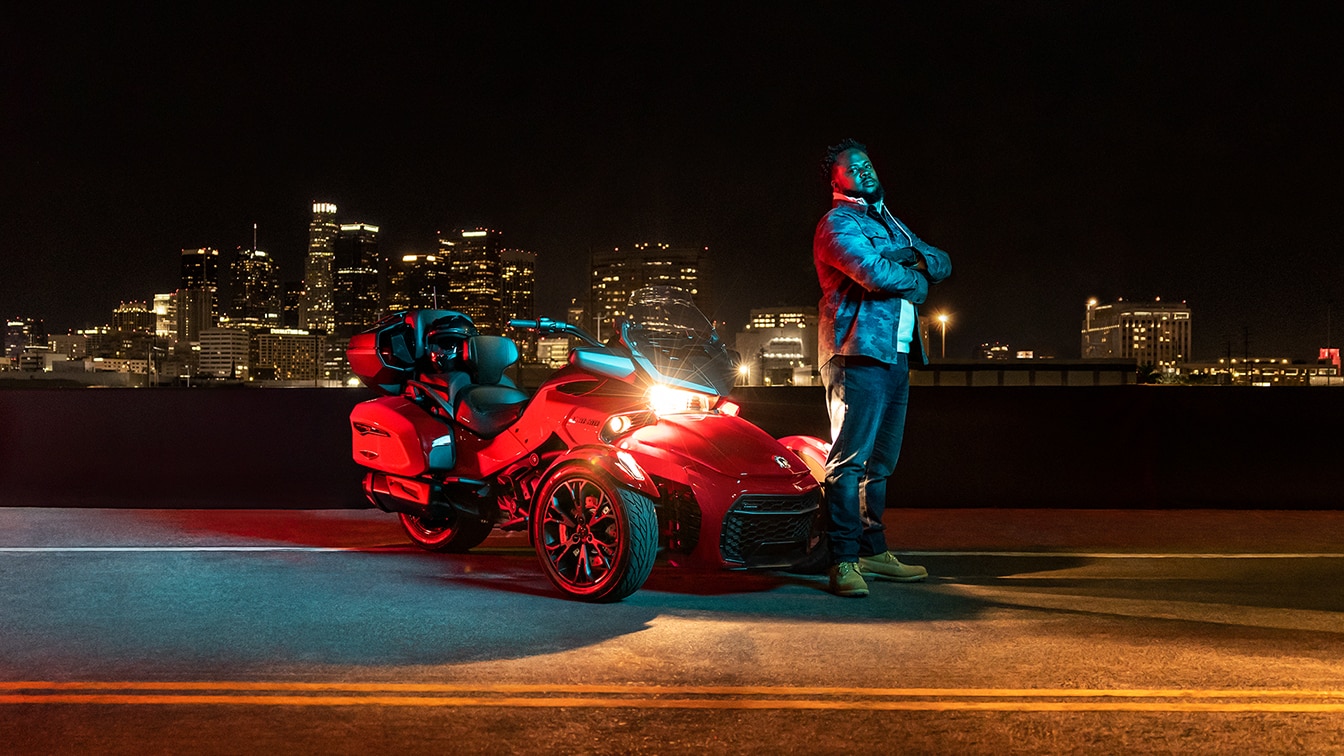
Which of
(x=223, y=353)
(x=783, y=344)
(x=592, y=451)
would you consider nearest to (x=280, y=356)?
(x=223, y=353)

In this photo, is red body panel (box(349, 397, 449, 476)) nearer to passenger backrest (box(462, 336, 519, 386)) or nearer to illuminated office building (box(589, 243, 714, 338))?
passenger backrest (box(462, 336, 519, 386))

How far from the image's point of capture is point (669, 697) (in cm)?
417

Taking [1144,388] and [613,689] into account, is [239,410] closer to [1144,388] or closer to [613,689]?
[613,689]

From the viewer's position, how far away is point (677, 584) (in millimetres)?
6492

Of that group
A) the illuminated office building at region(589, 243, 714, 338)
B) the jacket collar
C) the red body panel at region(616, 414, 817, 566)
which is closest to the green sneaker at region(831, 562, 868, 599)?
the red body panel at region(616, 414, 817, 566)

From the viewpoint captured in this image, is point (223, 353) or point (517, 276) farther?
point (223, 353)

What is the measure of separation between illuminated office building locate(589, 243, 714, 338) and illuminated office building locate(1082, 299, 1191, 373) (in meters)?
30.2

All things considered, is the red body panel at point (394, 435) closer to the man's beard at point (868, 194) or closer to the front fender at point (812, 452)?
the front fender at point (812, 452)

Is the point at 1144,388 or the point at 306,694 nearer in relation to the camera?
the point at 306,694

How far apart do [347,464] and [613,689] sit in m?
6.66

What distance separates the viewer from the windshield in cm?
629

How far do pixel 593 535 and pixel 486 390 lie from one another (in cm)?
172

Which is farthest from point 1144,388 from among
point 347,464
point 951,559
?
point 347,464

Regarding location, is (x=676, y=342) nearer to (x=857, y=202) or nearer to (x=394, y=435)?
(x=857, y=202)
